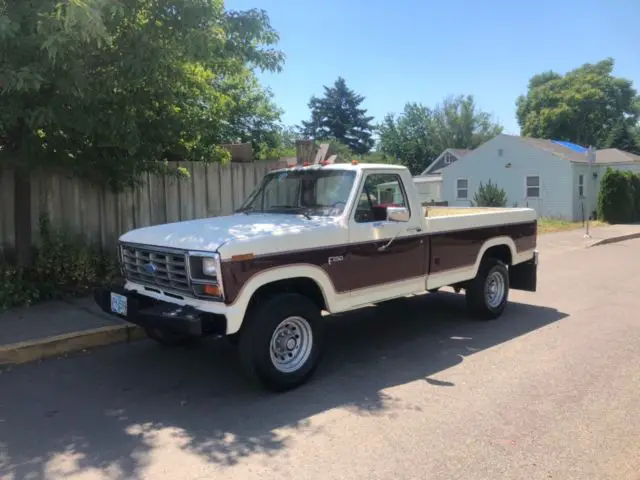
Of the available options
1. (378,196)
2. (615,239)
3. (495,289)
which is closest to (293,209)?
(378,196)

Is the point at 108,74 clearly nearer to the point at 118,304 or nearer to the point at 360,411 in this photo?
the point at 118,304

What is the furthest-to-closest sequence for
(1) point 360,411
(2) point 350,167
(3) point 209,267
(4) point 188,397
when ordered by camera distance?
(2) point 350,167
(4) point 188,397
(3) point 209,267
(1) point 360,411

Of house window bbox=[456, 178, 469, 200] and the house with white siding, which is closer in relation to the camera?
the house with white siding

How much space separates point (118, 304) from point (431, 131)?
63.5 meters

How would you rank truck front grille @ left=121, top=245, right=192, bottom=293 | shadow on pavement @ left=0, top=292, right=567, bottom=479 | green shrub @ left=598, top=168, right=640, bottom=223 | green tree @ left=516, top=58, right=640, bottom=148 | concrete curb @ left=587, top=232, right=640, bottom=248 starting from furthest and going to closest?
green tree @ left=516, top=58, right=640, bottom=148, green shrub @ left=598, top=168, right=640, bottom=223, concrete curb @ left=587, top=232, right=640, bottom=248, truck front grille @ left=121, top=245, right=192, bottom=293, shadow on pavement @ left=0, top=292, right=567, bottom=479

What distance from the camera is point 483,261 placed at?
7230mm

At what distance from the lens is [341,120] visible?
217 feet

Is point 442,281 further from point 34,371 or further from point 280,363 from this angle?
point 34,371

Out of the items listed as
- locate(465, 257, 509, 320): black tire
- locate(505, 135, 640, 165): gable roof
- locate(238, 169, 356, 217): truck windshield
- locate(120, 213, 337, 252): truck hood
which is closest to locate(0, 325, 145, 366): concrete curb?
locate(120, 213, 337, 252): truck hood

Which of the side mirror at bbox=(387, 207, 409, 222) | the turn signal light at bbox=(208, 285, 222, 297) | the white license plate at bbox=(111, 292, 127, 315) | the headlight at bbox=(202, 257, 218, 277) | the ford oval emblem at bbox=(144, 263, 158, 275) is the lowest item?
the white license plate at bbox=(111, 292, 127, 315)

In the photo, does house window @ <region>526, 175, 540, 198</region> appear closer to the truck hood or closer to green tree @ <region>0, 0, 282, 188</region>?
green tree @ <region>0, 0, 282, 188</region>

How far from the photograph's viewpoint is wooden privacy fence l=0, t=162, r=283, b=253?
319 inches

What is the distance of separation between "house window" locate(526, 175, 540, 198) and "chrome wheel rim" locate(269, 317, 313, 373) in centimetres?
2531

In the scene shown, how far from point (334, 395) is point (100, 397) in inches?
78.2
